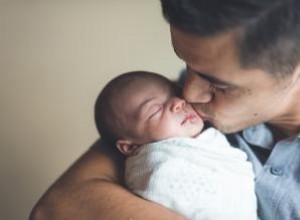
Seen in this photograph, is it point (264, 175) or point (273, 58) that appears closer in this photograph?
point (273, 58)

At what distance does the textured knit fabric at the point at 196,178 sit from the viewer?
1.08 meters

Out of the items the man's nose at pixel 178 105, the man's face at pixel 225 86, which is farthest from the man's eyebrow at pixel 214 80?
the man's nose at pixel 178 105

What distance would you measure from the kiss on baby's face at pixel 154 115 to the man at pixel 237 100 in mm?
34

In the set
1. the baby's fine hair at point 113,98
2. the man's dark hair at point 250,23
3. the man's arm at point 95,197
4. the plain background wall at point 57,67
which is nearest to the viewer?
the man's dark hair at point 250,23

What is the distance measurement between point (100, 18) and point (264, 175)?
0.90 meters

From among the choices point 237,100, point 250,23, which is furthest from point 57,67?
point 250,23

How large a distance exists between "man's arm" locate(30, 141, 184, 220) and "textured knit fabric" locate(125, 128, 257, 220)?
31mm

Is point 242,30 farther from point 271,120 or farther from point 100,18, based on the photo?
point 100,18

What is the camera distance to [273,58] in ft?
3.30

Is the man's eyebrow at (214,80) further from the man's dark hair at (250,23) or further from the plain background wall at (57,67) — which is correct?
the plain background wall at (57,67)

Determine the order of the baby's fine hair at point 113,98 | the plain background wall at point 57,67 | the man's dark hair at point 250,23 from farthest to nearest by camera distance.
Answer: the plain background wall at point 57,67 < the baby's fine hair at point 113,98 < the man's dark hair at point 250,23

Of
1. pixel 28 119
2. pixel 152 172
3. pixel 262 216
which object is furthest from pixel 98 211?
pixel 28 119

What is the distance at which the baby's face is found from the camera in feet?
3.82

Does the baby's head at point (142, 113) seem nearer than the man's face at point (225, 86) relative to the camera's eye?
No
